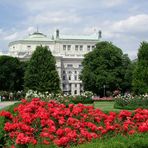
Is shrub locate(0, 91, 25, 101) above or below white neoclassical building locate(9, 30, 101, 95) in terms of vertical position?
Answer: below

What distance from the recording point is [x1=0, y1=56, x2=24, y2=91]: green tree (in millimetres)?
75562

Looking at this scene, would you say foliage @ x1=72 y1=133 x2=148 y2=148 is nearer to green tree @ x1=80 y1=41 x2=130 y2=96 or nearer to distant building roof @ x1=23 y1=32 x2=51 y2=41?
green tree @ x1=80 y1=41 x2=130 y2=96

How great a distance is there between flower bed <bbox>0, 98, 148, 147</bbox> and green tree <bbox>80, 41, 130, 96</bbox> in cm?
4833

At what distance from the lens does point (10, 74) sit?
75.5m

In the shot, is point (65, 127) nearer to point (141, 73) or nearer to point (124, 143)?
point (124, 143)

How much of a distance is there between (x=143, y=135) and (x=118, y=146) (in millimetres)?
1428

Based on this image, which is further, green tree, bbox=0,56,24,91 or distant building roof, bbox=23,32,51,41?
distant building roof, bbox=23,32,51,41

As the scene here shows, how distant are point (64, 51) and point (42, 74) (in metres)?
61.3

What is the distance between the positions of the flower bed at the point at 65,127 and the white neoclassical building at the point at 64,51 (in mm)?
93721

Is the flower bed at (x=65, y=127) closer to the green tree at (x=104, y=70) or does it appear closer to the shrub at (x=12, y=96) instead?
the shrub at (x=12, y=96)

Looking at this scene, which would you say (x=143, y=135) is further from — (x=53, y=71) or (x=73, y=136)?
(x=53, y=71)

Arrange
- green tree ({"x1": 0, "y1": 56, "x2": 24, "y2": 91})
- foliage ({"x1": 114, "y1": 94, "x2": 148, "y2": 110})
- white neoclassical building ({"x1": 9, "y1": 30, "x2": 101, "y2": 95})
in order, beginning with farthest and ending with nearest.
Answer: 1. white neoclassical building ({"x1": 9, "y1": 30, "x2": 101, "y2": 95})
2. green tree ({"x1": 0, "y1": 56, "x2": 24, "y2": 91})
3. foliage ({"x1": 114, "y1": 94, "x2": 148, "y2": 110})

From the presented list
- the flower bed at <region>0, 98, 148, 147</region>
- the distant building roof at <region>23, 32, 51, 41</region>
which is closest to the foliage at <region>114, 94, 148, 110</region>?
the flower bed at <region>0, 98, 148, 147</region>

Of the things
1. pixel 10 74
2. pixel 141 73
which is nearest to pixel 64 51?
pixel 10 74
